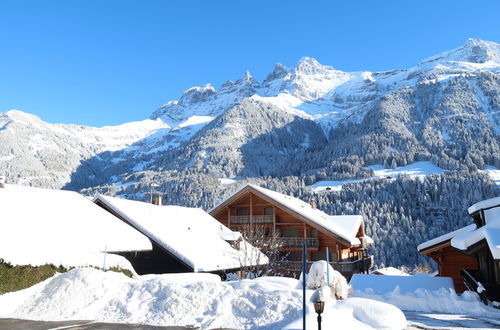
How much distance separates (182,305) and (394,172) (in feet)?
545

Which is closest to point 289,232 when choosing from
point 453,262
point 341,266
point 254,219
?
point 254,219

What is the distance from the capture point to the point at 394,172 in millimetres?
163875

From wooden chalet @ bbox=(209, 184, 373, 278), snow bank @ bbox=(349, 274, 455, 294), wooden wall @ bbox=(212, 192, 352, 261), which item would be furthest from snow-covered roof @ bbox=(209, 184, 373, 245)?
snow bank @ bbox=(349, 274, 455, 294)

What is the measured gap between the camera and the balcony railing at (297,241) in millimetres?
35312

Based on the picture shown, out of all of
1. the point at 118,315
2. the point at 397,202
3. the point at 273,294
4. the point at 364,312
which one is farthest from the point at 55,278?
the point at 397,202

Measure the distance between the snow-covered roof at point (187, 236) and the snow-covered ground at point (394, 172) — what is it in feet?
405

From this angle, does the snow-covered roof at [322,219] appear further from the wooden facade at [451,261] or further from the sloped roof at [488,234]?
the sloped roof at [488,234]

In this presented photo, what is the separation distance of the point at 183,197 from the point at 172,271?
5293 inches

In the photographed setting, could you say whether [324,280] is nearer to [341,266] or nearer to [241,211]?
[341,266]

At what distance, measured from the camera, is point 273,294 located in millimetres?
11109

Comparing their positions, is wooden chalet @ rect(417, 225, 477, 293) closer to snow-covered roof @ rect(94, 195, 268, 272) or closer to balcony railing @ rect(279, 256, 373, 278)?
balcony railing @ rect(279, 256, 373, 278)

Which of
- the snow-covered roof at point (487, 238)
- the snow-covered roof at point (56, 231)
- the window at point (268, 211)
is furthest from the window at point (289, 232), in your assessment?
the snow-covered roof at point (487, 238)

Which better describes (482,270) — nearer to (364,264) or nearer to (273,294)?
(273,294)

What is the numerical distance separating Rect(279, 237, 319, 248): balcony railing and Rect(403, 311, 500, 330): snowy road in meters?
21.2
